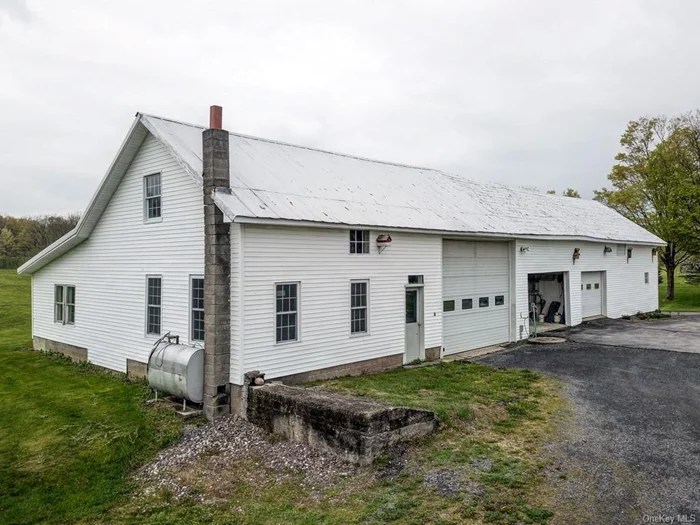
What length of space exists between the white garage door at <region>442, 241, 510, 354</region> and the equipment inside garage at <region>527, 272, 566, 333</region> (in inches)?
165

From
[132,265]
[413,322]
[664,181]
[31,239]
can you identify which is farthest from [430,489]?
[31,239]

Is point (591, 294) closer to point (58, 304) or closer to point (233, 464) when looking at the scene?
point (233, 464)

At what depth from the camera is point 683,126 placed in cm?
3369

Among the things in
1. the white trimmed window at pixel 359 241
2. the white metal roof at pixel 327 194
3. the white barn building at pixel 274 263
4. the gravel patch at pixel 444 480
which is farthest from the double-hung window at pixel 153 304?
the gravel patch at pixel 444 480

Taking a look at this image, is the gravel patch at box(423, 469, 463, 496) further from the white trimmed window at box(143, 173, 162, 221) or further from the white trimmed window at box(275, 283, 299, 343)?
the white trimmed window at box(143, 173, 162, 221)

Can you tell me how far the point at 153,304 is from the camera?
42.3 ft

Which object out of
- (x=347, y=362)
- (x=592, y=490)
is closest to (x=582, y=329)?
(x=347, y=362)

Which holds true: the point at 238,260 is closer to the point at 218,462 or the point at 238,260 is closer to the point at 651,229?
the point at 218,462

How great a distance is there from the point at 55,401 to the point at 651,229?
36364 mm

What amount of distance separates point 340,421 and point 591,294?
20.0 meters

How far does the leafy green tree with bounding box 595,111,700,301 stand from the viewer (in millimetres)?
31156

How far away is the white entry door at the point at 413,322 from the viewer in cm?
1439

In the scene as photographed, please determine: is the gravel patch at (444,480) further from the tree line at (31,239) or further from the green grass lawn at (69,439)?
the tree line at (31,239)

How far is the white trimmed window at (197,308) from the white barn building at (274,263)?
1.3 inches
